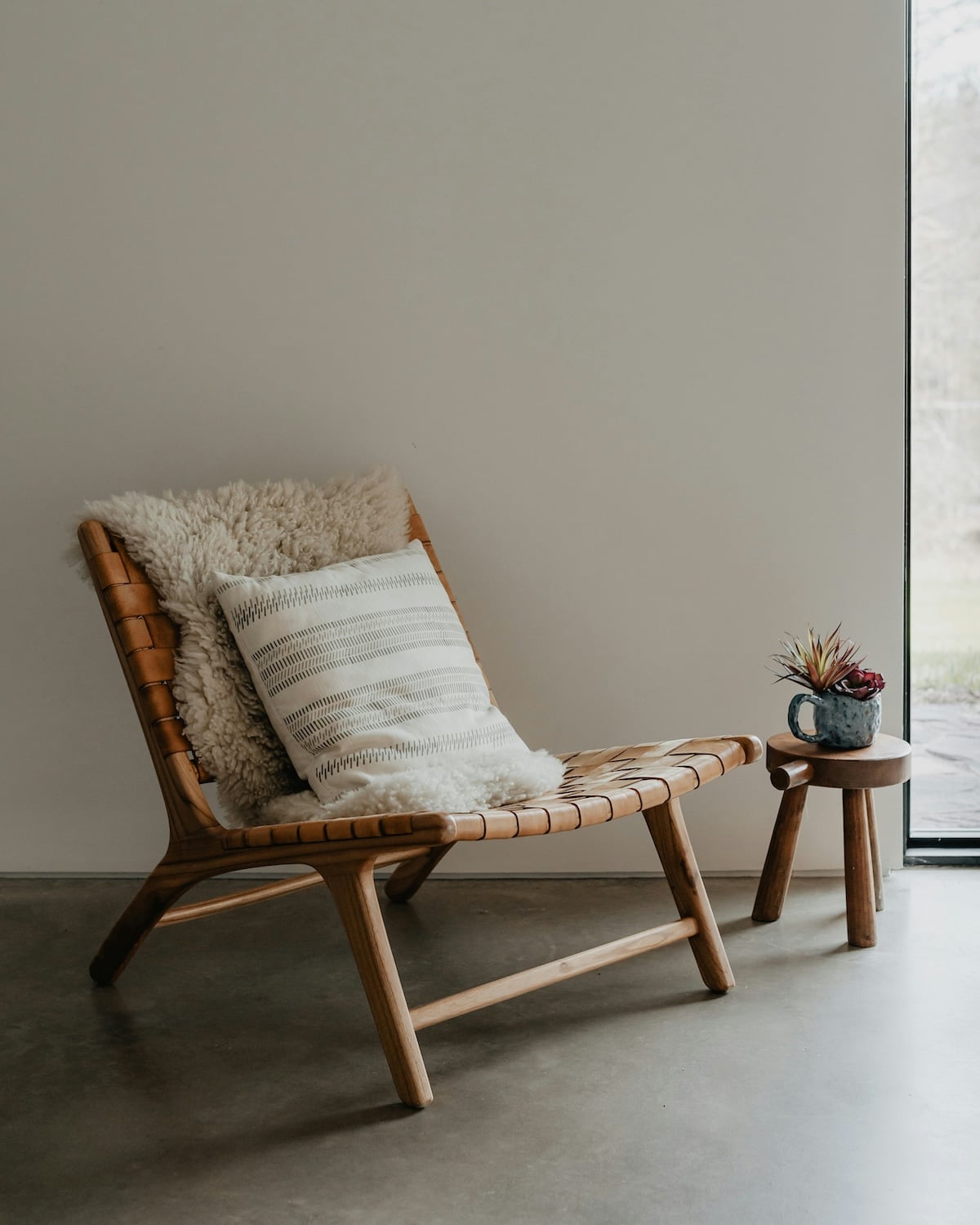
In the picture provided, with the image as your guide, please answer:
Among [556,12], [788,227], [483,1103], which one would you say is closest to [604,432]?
[788,227]

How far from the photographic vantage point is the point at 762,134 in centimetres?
207

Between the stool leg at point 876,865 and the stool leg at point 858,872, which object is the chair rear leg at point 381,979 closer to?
the stool leg at point 858,872

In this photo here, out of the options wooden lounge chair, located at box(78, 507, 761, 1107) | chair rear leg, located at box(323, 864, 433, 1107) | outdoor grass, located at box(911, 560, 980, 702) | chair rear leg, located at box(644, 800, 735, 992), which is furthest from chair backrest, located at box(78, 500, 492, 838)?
outdoor grass, located at box(911, 560, 980, 702)

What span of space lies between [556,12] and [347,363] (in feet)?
2.46

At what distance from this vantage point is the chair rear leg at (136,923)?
1661mm

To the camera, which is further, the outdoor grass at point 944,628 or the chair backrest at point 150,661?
the outdoor grass at point 944,628

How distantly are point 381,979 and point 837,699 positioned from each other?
0.90 m

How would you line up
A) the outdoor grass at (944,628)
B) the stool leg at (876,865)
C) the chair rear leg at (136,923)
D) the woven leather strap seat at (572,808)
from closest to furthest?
1. the woven leather strap seat at (572,808)
2. the chair rear leg at (136,923)
3. the stool leg at (876,865)
4. the outdoor grass at (944,628)

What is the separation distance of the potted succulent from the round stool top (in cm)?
2

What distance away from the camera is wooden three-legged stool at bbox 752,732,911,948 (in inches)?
71.6

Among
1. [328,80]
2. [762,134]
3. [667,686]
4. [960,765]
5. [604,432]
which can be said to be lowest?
[960,765]

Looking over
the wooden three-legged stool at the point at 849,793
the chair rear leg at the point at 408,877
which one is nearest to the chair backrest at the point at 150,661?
the chair rear leg at the point at 408,877

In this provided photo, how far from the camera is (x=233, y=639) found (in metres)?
1.77

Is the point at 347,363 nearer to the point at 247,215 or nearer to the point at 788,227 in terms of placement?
the point at 247,215
